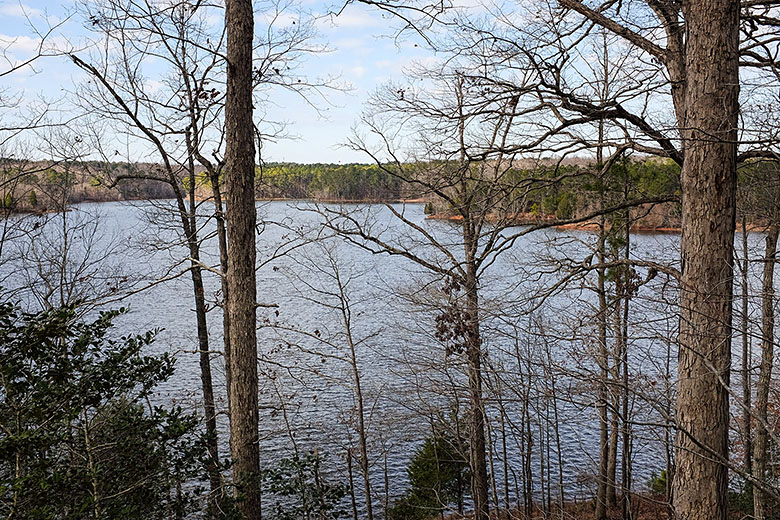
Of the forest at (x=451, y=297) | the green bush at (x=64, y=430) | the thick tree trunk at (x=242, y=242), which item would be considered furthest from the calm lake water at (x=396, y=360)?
the green bush at (x=64, y=430)

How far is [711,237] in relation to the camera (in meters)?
4.89

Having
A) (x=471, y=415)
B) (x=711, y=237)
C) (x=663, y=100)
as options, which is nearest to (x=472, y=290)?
(x=471, y=415)

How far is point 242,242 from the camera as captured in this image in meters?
6.45

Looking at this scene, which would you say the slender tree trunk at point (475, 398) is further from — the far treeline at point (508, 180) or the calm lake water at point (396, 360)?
the far treeline at point (508, 180)

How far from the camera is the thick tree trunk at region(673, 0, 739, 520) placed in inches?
189

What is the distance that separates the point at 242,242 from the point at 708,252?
437 centimetres

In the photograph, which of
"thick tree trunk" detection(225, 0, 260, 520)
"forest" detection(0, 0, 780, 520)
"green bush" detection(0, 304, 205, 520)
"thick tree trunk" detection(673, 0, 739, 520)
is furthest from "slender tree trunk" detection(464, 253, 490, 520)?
"green bush" detection(0, 304, 205, 520)

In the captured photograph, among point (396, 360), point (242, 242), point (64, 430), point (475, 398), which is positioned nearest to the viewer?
point (64, 430)

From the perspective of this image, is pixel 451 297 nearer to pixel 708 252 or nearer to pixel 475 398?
pixel 475 398

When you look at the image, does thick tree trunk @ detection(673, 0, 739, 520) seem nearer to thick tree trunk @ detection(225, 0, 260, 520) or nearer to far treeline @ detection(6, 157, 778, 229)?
far treeline @ detection(6, 157, 778, 229)

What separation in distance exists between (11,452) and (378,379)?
11964 mm

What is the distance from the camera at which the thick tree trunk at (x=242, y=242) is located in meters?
6.36

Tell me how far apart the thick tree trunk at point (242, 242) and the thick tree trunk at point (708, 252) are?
409 cm

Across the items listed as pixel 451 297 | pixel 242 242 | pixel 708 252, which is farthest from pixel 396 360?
pixel 708 252
